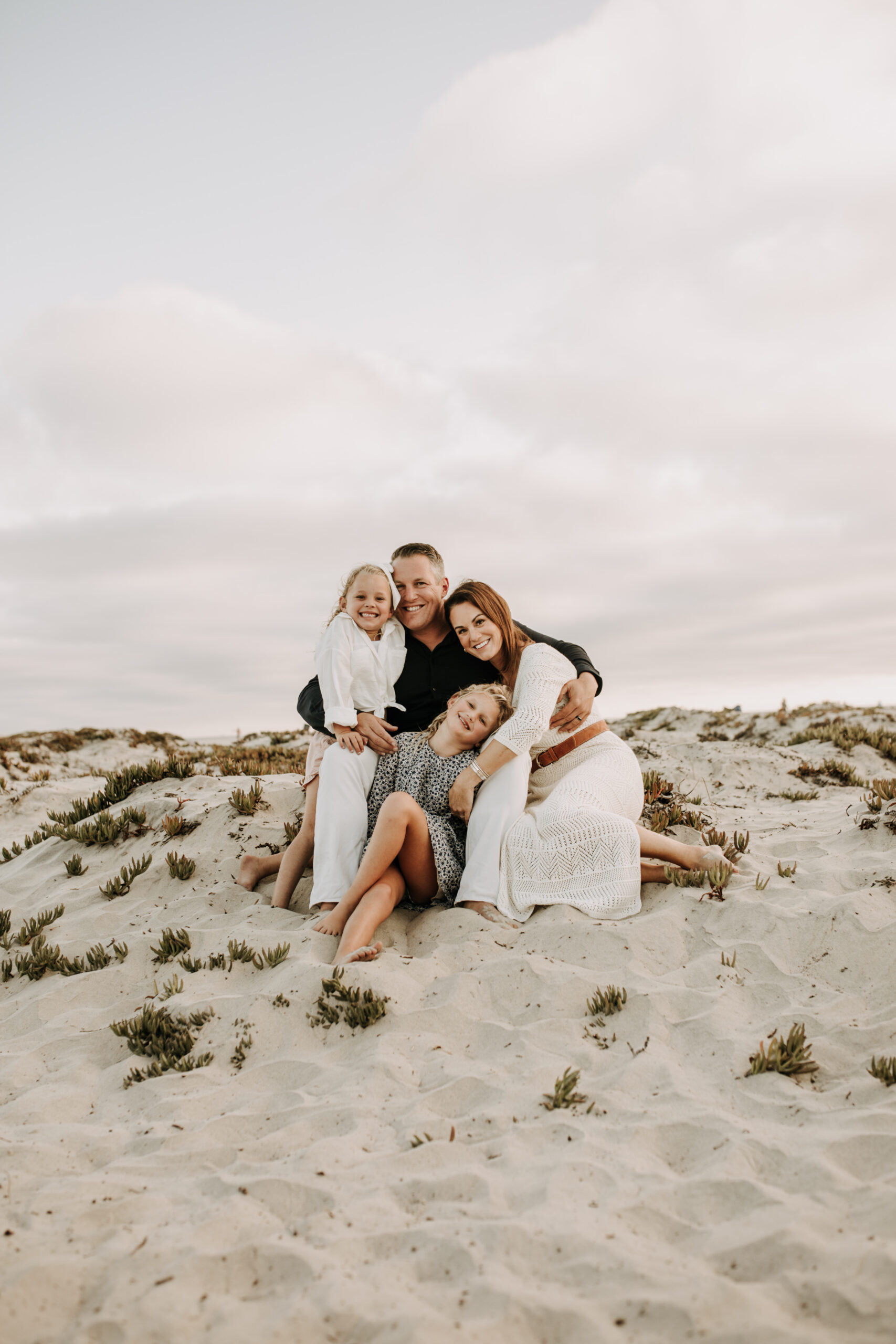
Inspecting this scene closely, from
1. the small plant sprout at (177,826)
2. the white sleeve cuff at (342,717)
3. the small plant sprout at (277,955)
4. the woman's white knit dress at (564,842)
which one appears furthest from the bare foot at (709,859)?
the small plant sprout at (177,826)

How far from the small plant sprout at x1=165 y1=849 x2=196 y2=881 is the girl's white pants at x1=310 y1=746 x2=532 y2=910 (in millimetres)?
1451

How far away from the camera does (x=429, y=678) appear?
654 centimetres

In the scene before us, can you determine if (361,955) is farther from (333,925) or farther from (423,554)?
(423,554)

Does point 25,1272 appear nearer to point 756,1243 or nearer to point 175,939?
point 756,1243

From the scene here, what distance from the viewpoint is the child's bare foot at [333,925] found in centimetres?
545

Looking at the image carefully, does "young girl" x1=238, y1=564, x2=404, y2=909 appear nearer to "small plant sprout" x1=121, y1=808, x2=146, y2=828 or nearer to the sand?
the sand

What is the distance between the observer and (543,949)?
5102 mm

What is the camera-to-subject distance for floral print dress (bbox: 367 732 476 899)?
5.79 meters

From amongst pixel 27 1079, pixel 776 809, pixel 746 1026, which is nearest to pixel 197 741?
pixel 776 809

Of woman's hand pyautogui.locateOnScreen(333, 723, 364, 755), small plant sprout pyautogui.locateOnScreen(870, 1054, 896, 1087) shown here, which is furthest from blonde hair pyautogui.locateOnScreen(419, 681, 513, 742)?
small plant sprout pyautogui.locateOnScreen(870, 1054, 896, 1087)

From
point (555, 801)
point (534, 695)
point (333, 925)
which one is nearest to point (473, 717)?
point (534, 695)

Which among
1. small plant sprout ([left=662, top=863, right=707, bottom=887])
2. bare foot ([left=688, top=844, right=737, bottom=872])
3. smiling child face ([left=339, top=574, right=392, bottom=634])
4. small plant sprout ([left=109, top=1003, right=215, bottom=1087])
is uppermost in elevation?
smiling child face ([left=339, top=574, right=392, bottom=634])

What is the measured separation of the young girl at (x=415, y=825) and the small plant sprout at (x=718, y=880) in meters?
1.71

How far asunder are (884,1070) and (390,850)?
2955 mm
